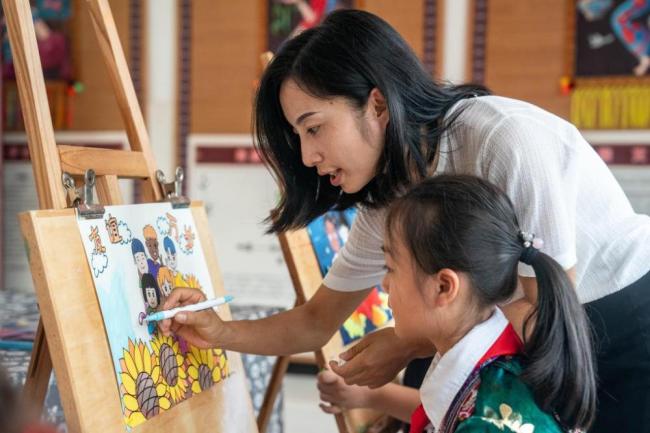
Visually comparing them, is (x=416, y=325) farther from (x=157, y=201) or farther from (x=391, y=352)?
(x=157, y=201)

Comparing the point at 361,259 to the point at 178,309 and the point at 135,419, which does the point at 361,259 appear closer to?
the point at 178,309

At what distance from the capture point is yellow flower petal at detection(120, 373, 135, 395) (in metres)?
1.07

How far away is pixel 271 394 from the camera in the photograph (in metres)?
1.79

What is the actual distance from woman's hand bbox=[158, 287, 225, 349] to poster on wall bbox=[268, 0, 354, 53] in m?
2.55

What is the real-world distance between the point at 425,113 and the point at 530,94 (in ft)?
7.68

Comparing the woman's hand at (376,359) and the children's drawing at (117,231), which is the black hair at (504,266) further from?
the children's drawing at (117,231)

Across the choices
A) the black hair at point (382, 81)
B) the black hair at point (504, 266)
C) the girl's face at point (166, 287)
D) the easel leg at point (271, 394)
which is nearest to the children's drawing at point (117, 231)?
the girl's face at point (166, 287)

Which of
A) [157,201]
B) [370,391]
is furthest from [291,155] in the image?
[370,391]

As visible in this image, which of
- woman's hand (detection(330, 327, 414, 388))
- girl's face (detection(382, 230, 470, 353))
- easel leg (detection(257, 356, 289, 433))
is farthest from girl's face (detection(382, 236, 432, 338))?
easel leg (detection(257, 356, 289, 433))

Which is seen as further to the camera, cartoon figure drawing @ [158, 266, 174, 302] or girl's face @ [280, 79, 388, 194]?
cartoon figure drawing @ [158, 266, 174, 302]

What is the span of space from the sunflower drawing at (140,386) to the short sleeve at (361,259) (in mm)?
387

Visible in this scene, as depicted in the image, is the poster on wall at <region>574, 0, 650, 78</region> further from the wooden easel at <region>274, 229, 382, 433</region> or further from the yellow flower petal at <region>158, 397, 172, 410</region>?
the yellow flower petal at <region>158, 397, 172, 410</region>

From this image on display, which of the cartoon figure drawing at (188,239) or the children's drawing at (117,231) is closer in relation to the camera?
the children's drawing at (117,231)

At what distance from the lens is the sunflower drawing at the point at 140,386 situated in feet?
3.50
